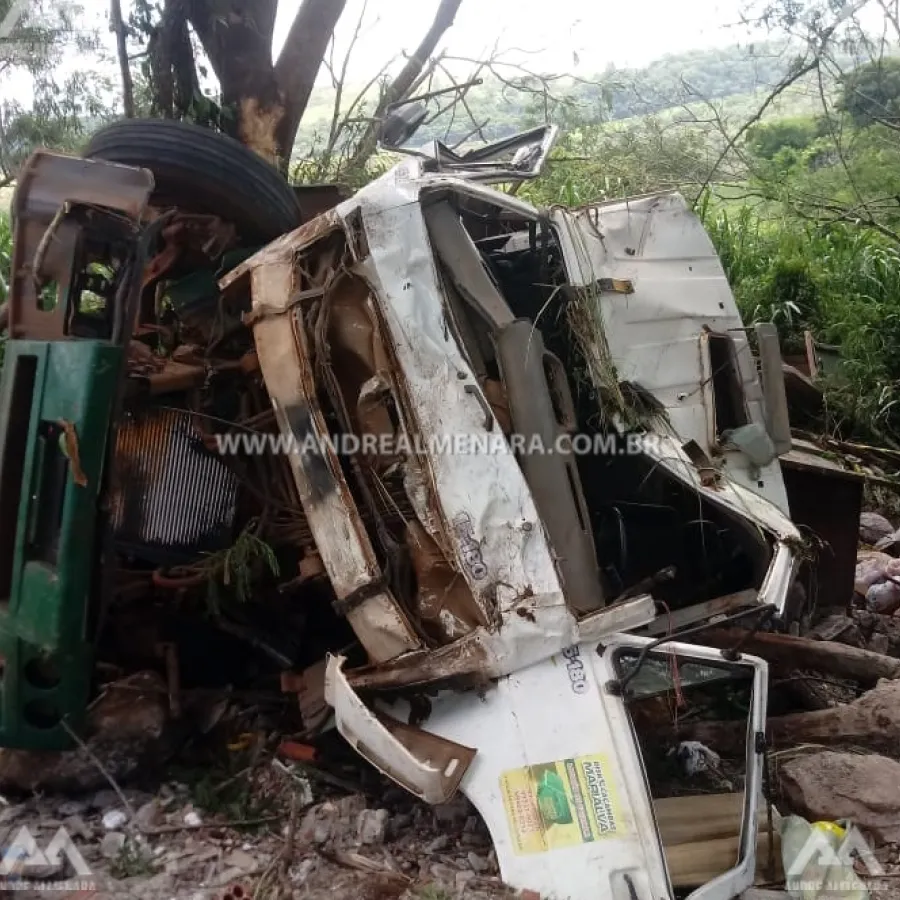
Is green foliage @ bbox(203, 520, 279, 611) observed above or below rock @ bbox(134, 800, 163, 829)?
above

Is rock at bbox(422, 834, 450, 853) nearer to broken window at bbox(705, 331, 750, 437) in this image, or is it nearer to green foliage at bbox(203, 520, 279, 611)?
green foliage at bbox(203, 520, 279, 611)

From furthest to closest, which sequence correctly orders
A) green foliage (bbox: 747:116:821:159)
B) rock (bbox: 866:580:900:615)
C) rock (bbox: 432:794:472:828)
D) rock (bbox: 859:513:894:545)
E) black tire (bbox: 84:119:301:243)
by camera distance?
green foliage (bbox: 747:116:821:159), rock (bbox: 859:513:894:545), rock (bbox: 866:580:900:615), black tire (bbox: 84:119:301:243), rock (bbox: 432:794:472:828)

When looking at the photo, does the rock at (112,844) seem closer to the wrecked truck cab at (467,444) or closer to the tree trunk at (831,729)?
the wrecked truck cab at (467,444)

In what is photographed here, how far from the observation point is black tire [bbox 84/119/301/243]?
11.5ft

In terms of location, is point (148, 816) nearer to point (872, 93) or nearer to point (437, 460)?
point (437, 460)

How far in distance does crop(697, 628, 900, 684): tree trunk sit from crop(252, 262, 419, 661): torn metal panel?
166cm

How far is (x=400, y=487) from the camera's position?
2.85 metres

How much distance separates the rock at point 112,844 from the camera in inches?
97.4

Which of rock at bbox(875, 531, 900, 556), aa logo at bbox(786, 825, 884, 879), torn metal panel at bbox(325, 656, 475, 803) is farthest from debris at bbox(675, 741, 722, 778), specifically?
rock at bbox(875, 531, 900, 556)

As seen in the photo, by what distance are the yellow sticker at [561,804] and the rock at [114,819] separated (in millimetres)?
1105

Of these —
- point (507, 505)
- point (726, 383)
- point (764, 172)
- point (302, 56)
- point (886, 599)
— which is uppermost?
point (302, 56)

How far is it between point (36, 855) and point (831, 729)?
2.65 m

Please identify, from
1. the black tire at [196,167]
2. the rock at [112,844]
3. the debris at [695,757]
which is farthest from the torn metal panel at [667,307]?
the rock at [112,844]

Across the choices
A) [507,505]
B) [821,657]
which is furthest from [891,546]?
[507,505]
